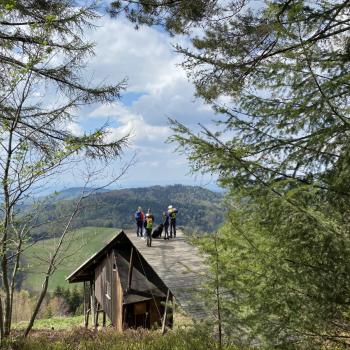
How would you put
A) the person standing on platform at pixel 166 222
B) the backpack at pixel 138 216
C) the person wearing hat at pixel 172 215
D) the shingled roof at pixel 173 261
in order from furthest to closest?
the backpack at pixel 138 216 → the person standing on platform at pixel 166 222 → the person wearing hat at pixel 172 215 → the shingled roof at pixel 173 261

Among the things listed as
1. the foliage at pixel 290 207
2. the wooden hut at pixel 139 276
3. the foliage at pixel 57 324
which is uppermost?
the foliage at pixel 290 207

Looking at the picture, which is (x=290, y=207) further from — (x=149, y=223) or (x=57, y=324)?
(x=57, y=324)

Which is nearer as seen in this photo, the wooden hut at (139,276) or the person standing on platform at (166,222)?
the wooden hut at (139,276)

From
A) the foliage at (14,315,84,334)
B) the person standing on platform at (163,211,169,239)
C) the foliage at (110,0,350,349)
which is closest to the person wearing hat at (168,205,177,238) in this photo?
the person standing on platform at (163,211,169,239)

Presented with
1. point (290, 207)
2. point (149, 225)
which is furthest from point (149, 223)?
point (290, 207)

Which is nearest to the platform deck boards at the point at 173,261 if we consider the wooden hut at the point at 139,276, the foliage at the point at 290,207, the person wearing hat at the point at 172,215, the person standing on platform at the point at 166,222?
the wooden hut at the point at 139,276

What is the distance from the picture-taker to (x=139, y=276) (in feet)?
Answer: 62.2

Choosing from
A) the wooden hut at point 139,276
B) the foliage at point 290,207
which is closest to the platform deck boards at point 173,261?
the wooden hut at point 139,276

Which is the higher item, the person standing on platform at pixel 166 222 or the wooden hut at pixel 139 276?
the person standing on platform at pixel 166 222

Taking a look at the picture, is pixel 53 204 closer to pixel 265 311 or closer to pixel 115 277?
pixel 265 311

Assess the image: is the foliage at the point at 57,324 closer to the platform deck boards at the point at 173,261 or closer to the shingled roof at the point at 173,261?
the shingled roof at the point at 173,261

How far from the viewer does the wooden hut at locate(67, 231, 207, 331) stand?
14.0 metres

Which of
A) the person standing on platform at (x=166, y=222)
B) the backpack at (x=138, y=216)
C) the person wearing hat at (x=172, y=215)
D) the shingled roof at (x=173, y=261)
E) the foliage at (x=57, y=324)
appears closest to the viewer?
the shingled roof at (x=173, y=261)

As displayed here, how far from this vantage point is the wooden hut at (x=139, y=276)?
13961 mm
